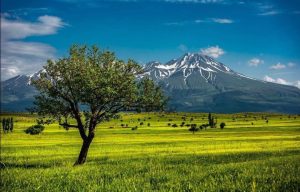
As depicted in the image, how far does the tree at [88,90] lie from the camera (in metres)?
47.7

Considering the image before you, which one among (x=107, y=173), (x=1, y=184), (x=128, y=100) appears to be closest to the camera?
(x=1, y=184)

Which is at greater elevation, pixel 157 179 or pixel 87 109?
pixel 87 109

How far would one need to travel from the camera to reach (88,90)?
47062 millimetres

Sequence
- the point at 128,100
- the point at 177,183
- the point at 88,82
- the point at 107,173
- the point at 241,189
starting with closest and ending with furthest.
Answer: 1. the point at 241,189
2. the point at 177,183
3. the point at 107,173
4. the point at 88,82
5. the point at 128,100

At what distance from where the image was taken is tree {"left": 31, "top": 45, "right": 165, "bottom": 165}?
157 ft

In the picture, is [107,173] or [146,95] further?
[146,95]

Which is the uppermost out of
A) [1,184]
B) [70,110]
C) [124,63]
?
[124,63]

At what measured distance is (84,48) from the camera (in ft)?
166

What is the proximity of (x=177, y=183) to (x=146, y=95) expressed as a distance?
25347mm

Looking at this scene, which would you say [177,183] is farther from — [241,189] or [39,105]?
[39,105]

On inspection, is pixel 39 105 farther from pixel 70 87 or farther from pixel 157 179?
pixel 157 179

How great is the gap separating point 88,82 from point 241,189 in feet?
91.3

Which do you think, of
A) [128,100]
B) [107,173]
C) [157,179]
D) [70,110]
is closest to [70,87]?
[70,110]

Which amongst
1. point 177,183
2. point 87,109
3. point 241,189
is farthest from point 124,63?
point 241,189
